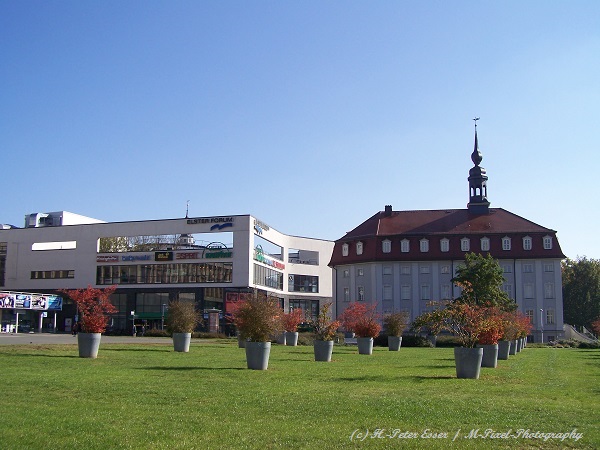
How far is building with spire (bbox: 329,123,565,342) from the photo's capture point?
7812 cm

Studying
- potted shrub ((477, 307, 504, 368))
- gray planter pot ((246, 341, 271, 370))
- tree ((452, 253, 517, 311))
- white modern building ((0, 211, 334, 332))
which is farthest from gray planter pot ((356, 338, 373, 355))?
white modern building ((0, 211, 334, 332))

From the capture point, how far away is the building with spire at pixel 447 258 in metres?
78.1

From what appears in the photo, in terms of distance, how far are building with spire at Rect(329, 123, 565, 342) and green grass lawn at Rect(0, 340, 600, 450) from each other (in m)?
61.8

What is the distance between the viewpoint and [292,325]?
44.9 m

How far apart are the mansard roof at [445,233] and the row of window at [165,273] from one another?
1545 centimetres

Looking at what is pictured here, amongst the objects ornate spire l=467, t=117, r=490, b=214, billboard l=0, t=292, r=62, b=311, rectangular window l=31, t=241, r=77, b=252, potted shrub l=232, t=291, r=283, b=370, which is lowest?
potted shrub l=232, t=291, r=283, b=370

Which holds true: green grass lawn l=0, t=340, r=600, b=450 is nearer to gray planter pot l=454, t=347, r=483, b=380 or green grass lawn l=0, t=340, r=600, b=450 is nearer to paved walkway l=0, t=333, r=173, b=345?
gray planter pot l=454, t=347, r=483, b=380

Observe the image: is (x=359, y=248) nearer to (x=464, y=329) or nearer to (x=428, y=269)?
(x=428, y=269)

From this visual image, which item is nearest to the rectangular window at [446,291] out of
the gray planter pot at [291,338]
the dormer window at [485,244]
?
the dormer window at [485,244]

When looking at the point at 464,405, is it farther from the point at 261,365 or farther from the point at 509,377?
the point at 261,365

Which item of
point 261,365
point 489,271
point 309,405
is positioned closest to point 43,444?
point 309,405

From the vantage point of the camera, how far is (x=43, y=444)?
28.7 ft

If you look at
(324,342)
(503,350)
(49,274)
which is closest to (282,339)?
(503,350)

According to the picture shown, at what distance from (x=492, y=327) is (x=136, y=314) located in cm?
6646
